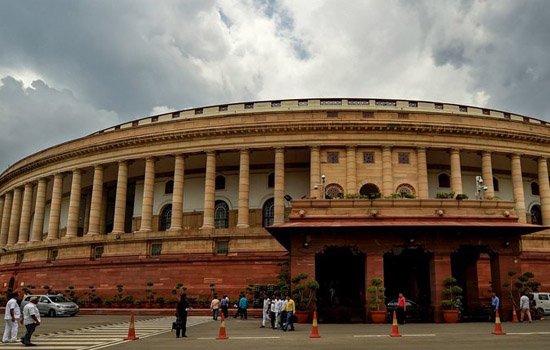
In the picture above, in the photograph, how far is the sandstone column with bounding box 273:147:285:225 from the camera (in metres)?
42.8

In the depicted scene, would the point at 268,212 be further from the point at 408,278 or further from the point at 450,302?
the point at 450,302

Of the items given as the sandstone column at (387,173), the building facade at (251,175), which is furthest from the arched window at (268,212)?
the sandstone column at (387,173)

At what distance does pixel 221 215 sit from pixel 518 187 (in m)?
27.7

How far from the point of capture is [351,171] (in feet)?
141

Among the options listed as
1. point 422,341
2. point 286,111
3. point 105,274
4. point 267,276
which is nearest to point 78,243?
point 105,274

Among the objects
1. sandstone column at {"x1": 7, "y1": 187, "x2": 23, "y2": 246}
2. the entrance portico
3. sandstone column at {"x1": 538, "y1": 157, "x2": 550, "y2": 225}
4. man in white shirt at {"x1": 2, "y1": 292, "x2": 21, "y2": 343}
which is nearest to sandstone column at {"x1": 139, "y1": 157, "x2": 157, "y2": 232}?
sandstone column at {"x1": 7, "y1": 187, "x2": 23, "y2": 246}

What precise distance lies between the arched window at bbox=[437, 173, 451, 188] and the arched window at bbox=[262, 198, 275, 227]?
16.2 m

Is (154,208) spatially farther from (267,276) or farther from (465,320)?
(465,320)

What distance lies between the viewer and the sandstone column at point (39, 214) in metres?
54.0

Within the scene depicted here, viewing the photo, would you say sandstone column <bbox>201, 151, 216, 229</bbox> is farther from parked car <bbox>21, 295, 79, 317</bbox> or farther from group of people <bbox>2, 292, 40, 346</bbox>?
group of people <bbox>2, 292, 40, 346</bbox>

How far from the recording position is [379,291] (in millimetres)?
24344

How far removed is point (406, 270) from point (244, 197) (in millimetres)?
17174

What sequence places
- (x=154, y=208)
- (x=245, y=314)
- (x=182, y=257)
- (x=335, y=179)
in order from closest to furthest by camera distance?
(x=245, y=314) < (x=182, y=257) < (x=335, y=179) < (x=154, y=208)

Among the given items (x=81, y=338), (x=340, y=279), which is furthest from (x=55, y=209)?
(x=81, y=338)
